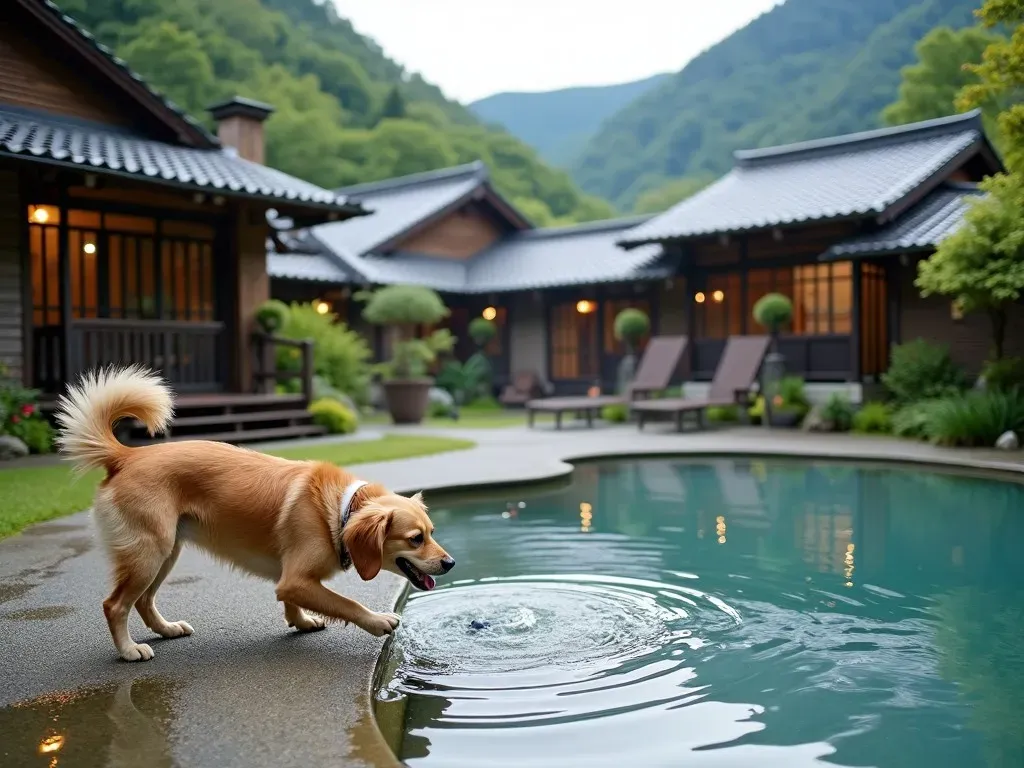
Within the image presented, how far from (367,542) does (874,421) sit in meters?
10.8

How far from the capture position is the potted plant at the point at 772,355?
536 inches

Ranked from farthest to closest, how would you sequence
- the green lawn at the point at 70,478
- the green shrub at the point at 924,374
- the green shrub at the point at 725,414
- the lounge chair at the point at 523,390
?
the lounge chair at the point at 523,390
the green shrub at the point at 725,414
the green shrub at the point at 924,374
the green lawn at the point at 70,478

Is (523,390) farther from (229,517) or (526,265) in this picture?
(229,517)

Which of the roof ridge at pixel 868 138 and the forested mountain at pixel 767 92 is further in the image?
the forested mountain at pixel 767 92

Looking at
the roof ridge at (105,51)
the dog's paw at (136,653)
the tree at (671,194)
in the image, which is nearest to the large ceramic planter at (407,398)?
the roof ridge at (105,51)

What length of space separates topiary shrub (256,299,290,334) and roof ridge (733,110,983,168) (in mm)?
10633

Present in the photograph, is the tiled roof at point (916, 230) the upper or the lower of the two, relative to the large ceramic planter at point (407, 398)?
upper

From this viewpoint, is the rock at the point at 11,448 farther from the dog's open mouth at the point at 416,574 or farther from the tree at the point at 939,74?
the tree at the point at 939,74

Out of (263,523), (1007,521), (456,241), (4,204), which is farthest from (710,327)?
(263,523)

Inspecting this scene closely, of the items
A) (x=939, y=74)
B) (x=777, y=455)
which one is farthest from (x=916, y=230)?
(x=939, y=74)

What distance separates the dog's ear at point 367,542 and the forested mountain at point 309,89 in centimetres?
2947

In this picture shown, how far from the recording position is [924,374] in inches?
480

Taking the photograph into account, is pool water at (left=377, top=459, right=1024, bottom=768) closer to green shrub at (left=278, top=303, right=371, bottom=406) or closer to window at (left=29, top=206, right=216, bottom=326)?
window at (left=29, top=206, right=216, bottom=326)

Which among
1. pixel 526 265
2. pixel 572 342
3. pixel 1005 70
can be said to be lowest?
pixel 572 342
